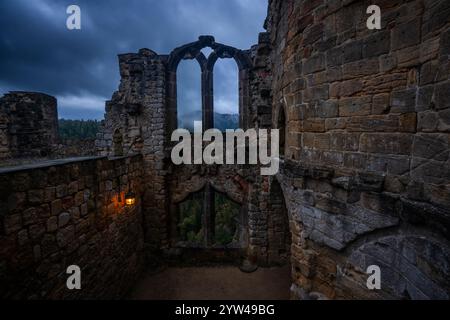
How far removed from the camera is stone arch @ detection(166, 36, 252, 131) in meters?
6.11

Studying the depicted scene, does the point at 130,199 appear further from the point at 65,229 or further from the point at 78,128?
the point at 78,128

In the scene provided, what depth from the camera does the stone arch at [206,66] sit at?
611 cm

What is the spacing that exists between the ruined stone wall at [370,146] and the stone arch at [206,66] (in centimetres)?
312

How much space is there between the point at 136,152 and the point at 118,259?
272 centimetres

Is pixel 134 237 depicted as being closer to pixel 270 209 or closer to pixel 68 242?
pixel 68 242

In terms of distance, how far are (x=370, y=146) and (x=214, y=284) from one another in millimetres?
5192

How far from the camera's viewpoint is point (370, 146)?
2.10 m

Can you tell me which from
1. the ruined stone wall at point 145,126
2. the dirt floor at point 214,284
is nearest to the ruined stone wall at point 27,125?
the ruined stone wall at point 145,126

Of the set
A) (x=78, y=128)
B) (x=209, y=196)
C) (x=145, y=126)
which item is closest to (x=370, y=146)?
(x=209, y=196)

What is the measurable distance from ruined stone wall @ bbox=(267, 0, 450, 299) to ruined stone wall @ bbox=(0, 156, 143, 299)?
11.0ft

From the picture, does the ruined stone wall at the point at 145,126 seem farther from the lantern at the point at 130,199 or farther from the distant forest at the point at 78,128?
the distant forest at the point at 78,128

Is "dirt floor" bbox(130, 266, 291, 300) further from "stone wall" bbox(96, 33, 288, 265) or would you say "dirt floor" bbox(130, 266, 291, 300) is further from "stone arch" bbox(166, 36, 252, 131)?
"stone arch" bbox(166, 36, 252, 131)

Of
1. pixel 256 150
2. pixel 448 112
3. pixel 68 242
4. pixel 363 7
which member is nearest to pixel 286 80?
pixel 363 7
